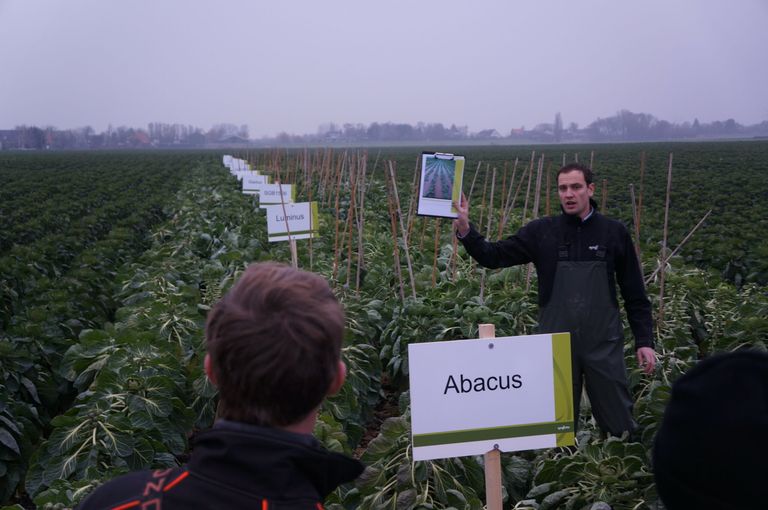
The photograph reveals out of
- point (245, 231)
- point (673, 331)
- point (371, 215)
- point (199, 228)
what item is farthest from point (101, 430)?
point (371, 215)

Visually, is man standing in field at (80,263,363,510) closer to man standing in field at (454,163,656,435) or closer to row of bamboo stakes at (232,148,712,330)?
man standing in field at (454,163,656,435)

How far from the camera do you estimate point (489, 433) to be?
9.00 feet

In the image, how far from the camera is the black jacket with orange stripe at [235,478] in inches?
51.7

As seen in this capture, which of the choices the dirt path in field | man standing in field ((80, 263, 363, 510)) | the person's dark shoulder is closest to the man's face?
the dirt path in field

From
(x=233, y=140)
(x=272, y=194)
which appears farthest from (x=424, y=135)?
(x=272, y=194)

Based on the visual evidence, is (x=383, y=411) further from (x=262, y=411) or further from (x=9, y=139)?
(x=9, y=139)

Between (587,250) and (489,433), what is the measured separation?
157cm

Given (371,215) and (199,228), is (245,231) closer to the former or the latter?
(199,228)

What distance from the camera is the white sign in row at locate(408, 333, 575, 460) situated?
8.85 ft

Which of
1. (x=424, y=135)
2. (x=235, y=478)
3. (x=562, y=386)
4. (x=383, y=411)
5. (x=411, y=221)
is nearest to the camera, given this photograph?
(x=235, y=478)

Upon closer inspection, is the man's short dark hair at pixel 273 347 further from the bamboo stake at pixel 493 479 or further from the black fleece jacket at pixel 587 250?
the black fleece jacket at pixel 587 250

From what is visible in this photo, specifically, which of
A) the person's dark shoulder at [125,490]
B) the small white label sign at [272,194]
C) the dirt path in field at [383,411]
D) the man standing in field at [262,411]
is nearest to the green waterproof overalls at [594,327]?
the dirt path in field at [383,411]

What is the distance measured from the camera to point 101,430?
3.80 m

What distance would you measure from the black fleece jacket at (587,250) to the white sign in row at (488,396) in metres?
1.22
